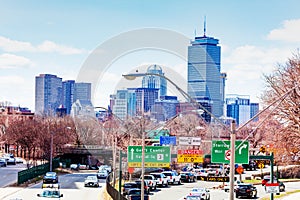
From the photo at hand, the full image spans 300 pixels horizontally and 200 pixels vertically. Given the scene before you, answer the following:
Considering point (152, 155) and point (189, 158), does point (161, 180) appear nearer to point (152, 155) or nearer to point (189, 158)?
point (189, 158)

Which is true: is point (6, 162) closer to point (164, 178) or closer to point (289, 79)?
point (164, 178)

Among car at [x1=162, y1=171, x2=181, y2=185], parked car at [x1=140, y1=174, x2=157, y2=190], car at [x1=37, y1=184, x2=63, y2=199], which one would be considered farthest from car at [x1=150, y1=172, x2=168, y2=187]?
car at [x1=37, y1=184, x2=63, y2=199]

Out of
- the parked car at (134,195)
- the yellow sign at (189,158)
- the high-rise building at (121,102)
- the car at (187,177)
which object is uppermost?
the high-rise building at (121,102)

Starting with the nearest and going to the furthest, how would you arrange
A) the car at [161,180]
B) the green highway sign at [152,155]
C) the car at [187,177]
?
the green highway sign at [152,155] → the car at [161,180] → the car at [187,177]

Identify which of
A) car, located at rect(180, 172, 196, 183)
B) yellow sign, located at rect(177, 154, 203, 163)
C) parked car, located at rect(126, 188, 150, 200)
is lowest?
car, located at rect(180, 172, 196, 183)

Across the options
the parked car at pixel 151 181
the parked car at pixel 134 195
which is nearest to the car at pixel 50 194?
the parked car at pixel 134 195

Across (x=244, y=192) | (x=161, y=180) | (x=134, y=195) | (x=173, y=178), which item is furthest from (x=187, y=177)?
(x=134, y=195)

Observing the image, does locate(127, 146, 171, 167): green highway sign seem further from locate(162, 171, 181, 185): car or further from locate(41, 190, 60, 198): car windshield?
locate(162, 171, 181, 185): car

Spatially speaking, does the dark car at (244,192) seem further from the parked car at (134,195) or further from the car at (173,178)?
the car at (173,178)

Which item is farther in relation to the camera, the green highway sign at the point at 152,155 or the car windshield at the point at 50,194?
the green highway sign at the point at 152,155

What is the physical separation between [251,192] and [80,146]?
208ft

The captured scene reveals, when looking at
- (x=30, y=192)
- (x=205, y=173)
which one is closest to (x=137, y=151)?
(x=30, y=192)

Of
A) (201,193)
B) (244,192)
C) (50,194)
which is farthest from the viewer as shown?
(244,192)

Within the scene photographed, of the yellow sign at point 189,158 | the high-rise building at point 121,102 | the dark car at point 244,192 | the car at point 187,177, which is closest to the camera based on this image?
the yellow sign at point 189,158
